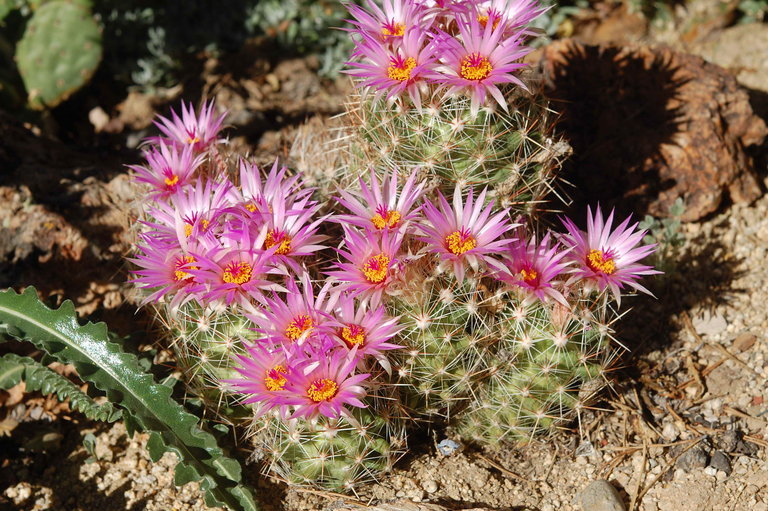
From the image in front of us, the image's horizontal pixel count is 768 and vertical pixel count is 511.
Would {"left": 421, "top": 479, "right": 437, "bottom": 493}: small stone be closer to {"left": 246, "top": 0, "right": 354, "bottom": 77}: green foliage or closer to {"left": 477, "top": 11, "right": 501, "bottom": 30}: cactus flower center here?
{"left": 477, "top": 11, "right": 501, "bottom": 30}: cactus flower center

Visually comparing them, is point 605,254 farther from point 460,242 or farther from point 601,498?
point 601,498

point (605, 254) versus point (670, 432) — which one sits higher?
point (605, 254)

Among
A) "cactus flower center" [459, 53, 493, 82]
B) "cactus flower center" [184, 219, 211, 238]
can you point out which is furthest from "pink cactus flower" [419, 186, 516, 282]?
"cactus flower center" [184, 219, 211, 238]

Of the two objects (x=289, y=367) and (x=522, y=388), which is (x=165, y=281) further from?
(x=522, y=388)

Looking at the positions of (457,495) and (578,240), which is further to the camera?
(457,495)

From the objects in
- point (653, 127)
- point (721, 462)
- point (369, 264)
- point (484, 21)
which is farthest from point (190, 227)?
point (653, 127)

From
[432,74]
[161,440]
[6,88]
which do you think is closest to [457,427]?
[161,440]
